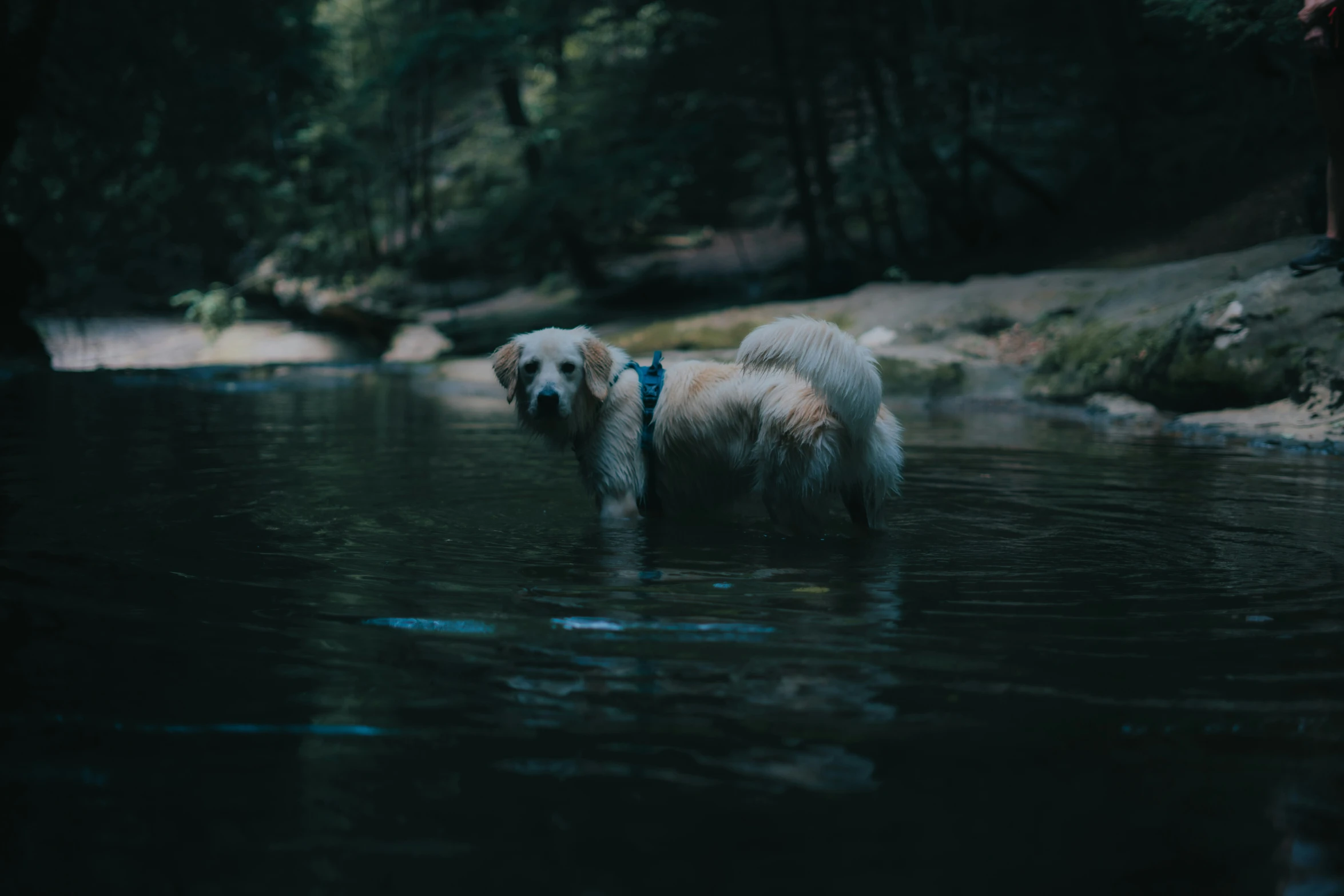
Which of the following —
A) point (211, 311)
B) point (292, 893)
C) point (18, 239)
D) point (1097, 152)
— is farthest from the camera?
point (211, 311)

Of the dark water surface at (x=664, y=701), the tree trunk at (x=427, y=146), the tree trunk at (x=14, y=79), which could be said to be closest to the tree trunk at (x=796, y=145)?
the tree trunk at (x=427, y=146)

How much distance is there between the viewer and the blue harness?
5.80m

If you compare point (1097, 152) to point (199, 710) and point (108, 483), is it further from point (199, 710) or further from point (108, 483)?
point (199, 710)

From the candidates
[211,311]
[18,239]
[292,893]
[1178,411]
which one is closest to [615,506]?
[292,893]

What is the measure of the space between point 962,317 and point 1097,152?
25.4ft

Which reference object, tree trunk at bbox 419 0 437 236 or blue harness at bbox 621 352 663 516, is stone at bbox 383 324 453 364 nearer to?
tree trunk at bbox 419 0 437 236

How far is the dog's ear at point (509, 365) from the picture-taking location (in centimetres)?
586

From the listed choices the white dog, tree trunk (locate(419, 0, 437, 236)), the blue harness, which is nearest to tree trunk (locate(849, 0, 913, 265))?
tree trunk (locate(419, 0, 437, 236))

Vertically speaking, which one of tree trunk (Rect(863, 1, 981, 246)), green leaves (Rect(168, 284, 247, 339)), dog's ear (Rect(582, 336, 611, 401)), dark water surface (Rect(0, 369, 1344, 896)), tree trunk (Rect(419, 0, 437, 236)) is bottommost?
dark water surface (Rect(0, 369, 1344, 896))

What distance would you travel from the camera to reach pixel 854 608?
4012 millimetres

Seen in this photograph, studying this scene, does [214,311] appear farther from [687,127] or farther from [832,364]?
[832,364]

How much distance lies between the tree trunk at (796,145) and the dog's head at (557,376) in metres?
16.0

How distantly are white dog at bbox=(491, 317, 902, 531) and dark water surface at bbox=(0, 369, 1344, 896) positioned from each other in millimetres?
280

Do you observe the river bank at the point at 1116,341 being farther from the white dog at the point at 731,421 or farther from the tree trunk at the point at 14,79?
the white dog at the point at 731,421
